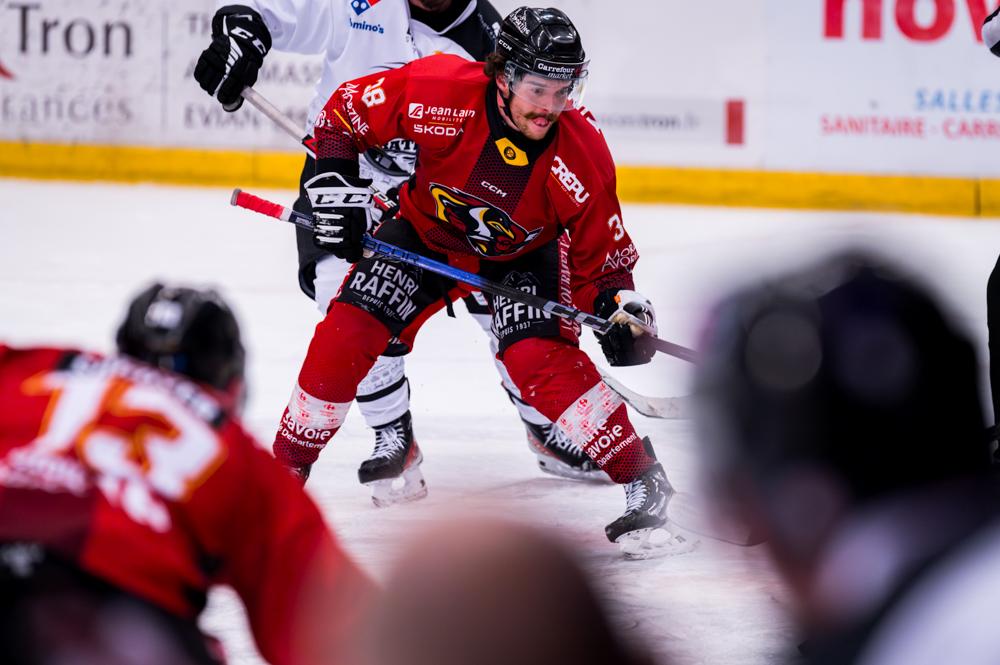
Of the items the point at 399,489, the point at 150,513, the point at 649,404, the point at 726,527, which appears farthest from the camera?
the point at 649,404

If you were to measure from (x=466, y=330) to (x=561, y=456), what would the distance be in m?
1.60

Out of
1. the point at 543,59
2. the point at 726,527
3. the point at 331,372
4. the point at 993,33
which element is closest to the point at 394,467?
the point at 331,372

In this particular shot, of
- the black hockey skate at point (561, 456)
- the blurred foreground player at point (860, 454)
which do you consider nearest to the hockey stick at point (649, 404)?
the black hockey skate at point (561, 456)

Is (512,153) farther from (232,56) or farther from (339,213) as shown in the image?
(232,56)

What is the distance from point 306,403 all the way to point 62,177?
4.60 metres

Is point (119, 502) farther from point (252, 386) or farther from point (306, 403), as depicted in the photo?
point (252, 386)

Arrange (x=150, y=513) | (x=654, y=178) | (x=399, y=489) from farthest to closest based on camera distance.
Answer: (x=654, y=178) → (x=399, y=489) → (x=150, y=513)

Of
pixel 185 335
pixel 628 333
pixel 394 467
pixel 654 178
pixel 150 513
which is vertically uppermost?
pixel 185 335

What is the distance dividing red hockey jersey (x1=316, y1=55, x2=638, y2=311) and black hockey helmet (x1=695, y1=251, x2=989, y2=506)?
1.96 meters

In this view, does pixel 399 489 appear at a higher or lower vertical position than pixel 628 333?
lower

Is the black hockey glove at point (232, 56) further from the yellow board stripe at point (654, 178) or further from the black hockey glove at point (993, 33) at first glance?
the yellow board stripe at point (654, 178)

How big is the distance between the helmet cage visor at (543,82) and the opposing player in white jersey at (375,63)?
2.15ft

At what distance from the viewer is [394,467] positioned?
3.24 metres

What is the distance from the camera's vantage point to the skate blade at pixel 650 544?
2.83 m
